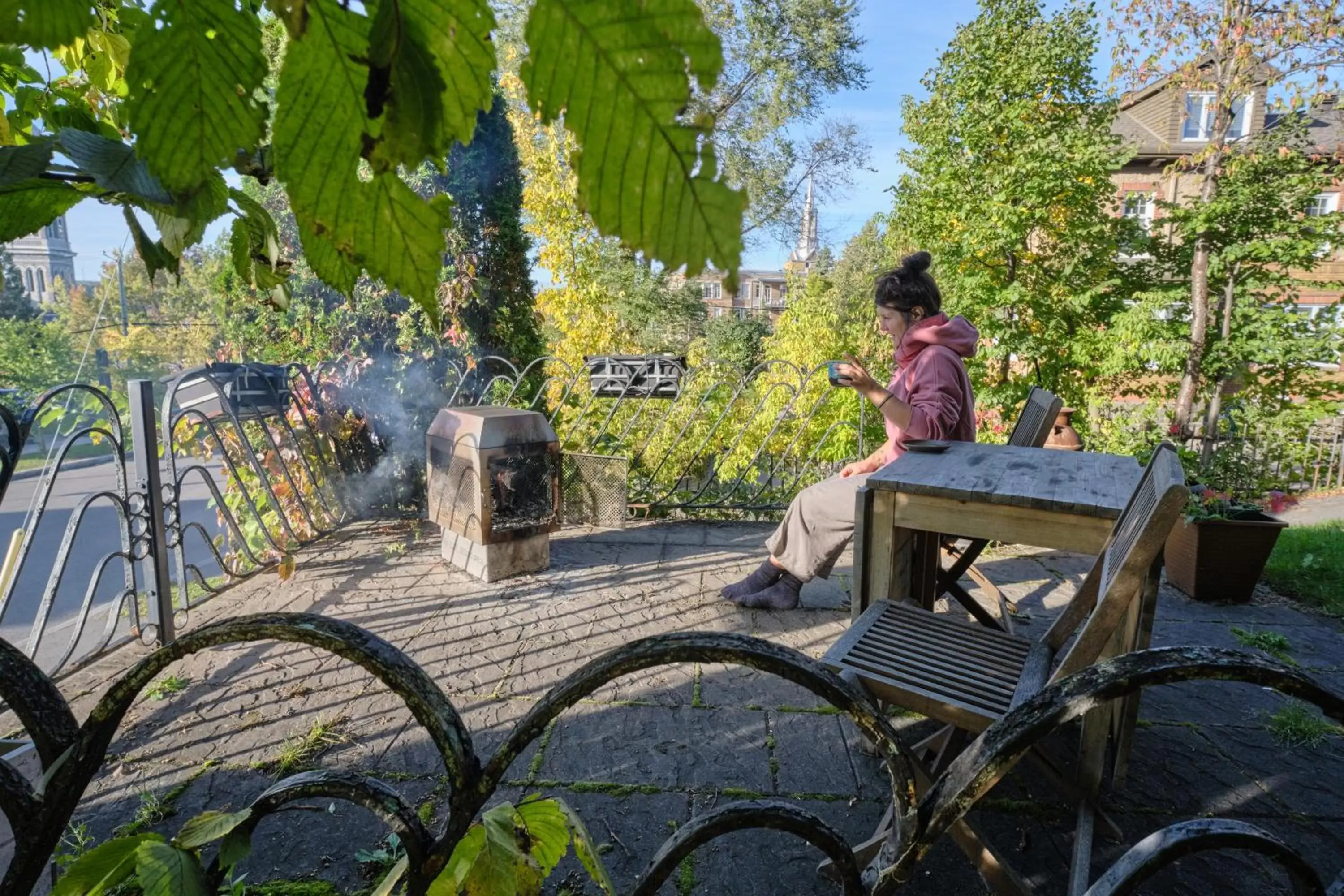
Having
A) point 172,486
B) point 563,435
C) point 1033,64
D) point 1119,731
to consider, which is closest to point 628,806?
point 1119,731

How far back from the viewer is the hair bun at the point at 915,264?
372 cm

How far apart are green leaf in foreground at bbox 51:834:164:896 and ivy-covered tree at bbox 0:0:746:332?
0.57 meters

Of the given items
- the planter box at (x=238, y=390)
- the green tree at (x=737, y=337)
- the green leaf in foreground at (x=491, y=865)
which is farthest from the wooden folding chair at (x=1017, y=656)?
the green tree at (x=737, y=337)

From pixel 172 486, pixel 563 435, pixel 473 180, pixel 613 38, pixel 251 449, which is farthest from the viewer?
pixel 563 435

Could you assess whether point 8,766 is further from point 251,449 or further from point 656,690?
point 251,449

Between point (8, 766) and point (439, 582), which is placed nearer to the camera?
point (8, 766)

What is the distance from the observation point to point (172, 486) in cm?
357

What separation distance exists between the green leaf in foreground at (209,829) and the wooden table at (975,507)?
234 cm

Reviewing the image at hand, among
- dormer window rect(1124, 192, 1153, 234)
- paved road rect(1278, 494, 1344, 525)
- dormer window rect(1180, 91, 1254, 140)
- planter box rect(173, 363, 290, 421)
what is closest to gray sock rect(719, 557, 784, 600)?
planter box rect(173, 363, 290, 421)

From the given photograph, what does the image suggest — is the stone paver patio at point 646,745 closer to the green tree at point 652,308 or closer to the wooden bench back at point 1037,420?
the wooden bench back at point 1037,420

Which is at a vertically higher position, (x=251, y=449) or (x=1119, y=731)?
(x=251, y=449)

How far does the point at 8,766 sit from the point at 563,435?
6614mm

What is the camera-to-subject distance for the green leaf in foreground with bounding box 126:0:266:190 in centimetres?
36

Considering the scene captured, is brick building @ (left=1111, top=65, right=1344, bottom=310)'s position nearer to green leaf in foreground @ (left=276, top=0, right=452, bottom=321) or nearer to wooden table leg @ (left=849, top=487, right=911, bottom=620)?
wooden table leg @ (left=849, top=487, right=911, bottom=620)
